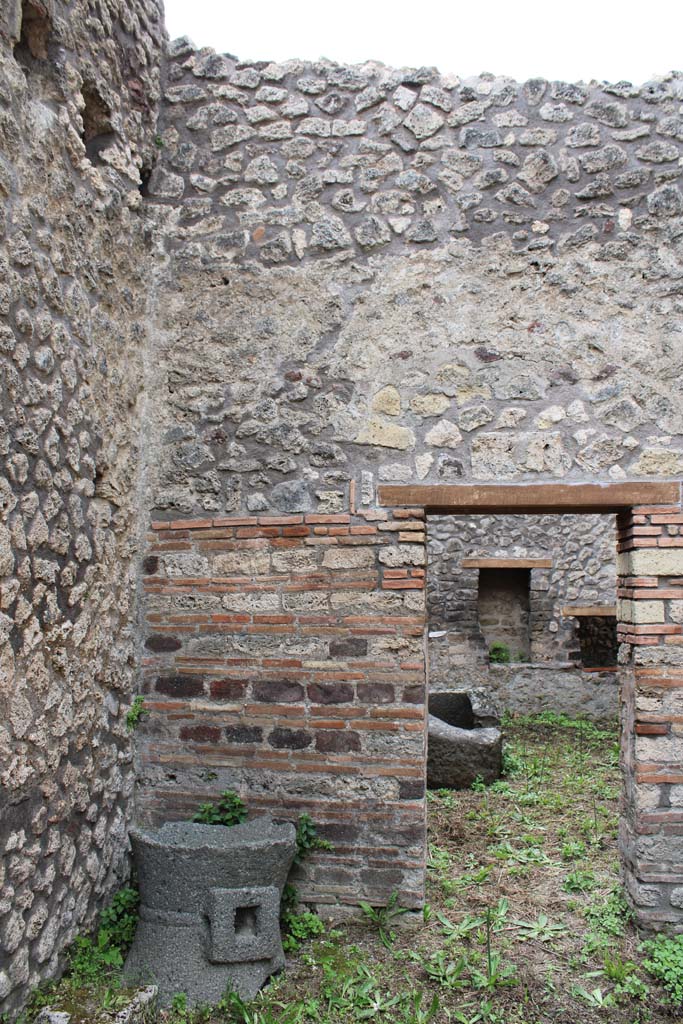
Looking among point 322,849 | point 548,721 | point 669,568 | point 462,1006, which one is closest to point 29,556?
point 322,849

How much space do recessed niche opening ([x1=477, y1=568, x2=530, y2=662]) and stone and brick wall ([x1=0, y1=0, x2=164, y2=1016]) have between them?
6.25 metres

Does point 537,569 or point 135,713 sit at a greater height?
point 537,569

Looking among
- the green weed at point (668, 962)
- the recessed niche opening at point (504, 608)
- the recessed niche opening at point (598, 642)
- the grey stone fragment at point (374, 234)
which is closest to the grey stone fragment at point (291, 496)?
the grey stone fragment at point (374, 234)

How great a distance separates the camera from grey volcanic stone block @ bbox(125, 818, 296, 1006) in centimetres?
309

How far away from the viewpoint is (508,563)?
29.2ft

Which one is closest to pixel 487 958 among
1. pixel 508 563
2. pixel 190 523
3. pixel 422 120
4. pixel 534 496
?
pixel 534 496

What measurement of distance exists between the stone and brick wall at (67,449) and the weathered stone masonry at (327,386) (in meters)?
0.03

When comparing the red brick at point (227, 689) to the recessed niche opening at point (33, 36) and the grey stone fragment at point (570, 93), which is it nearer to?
the recessed niche opening at point (33, 36)

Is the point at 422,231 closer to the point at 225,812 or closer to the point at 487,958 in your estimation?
the point at 225,812

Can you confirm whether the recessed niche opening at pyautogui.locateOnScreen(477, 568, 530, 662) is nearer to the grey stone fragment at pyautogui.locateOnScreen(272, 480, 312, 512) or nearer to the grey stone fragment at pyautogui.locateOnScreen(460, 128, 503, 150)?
the grey stone fragment at pyautogui.locateOnScreen(272, 480, 312, 512)

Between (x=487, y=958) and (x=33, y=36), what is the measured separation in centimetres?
461

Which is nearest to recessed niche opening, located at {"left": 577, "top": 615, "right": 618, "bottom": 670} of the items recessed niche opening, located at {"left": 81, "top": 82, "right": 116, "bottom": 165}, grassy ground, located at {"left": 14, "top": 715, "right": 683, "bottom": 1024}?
grassy ground, located at {"left": 14, "top": 715, "right": 683, "bottom": 1024}

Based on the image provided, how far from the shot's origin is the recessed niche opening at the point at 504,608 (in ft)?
30.7

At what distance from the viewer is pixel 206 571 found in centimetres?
397
